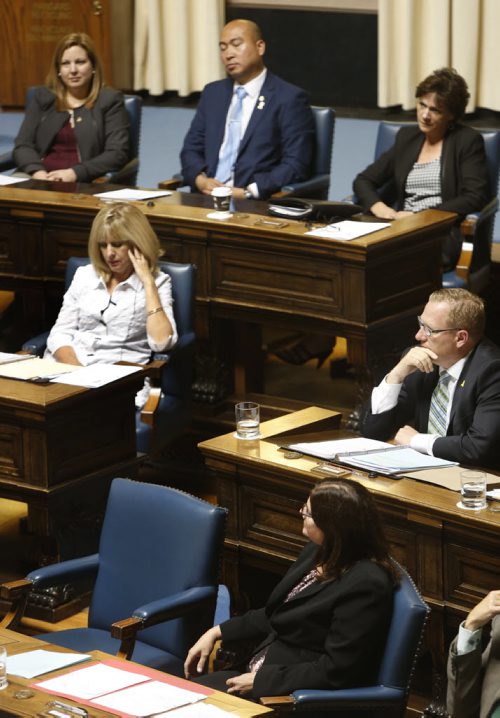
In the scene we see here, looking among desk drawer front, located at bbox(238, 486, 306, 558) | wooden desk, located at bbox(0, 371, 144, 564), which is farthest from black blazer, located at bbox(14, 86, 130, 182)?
desk drawer front, located at bbox(238, 486, 306, 558)

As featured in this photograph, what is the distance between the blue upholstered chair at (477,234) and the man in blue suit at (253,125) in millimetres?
410

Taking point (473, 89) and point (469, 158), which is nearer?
point (469, 158)

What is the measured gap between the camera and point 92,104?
7098 mm

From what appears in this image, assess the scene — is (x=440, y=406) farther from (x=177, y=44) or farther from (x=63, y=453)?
(x=177, y=44)

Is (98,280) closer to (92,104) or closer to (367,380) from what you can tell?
(367,380)

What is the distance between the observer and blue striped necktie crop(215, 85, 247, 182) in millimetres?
6844

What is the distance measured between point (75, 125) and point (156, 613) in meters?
4.02

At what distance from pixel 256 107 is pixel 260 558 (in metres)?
3.09

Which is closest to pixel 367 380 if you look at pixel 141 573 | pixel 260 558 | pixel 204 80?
pixel 260 558

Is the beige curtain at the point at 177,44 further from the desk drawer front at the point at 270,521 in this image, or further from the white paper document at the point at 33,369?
the desk drawer front at the point at 270,521

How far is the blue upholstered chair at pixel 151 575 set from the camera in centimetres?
374

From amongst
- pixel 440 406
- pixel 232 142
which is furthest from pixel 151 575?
pixel 232 142

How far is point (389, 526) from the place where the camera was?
3.90 metres

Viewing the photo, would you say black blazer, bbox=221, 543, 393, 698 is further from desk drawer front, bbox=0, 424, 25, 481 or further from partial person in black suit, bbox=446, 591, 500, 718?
desk drawer front, bbox=0, 424, 25, 481
